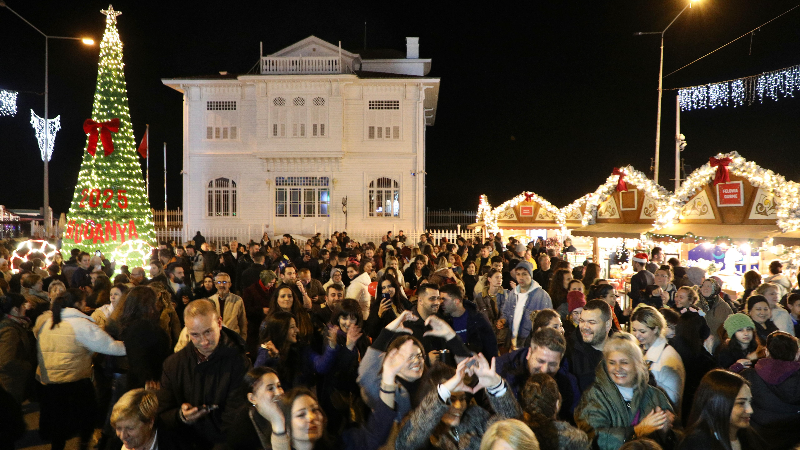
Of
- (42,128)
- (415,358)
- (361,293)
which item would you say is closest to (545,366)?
(415,358)

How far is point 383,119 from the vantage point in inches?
1041

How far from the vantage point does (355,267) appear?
8.27 m

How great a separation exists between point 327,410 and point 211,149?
81.7 ft

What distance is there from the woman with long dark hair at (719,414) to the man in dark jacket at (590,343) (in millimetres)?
1125

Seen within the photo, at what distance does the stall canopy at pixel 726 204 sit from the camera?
966cm

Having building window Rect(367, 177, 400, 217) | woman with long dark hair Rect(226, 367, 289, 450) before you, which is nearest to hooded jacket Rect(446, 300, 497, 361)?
woman with long dark hair Rect(226, 367, 289, 450)

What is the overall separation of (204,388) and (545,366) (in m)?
2.24

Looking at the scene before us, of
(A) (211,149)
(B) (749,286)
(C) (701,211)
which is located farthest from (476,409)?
(A) (211,149)

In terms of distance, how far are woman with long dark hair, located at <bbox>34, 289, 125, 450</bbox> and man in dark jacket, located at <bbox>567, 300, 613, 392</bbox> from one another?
3.70 meters

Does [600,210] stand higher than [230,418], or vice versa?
[600,210]

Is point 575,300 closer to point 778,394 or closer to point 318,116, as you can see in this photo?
point 778,394

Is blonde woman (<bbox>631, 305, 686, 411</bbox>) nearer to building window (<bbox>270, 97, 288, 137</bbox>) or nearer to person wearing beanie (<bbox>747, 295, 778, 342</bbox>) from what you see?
person wearing beanie (<bbox>747, 295, 778, 342</bbox>)

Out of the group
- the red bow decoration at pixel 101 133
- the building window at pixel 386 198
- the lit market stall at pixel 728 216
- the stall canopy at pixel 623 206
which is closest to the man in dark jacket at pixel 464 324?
the lit market stall at pixel 728 216

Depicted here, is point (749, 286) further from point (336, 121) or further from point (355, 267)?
point (336, 121)
